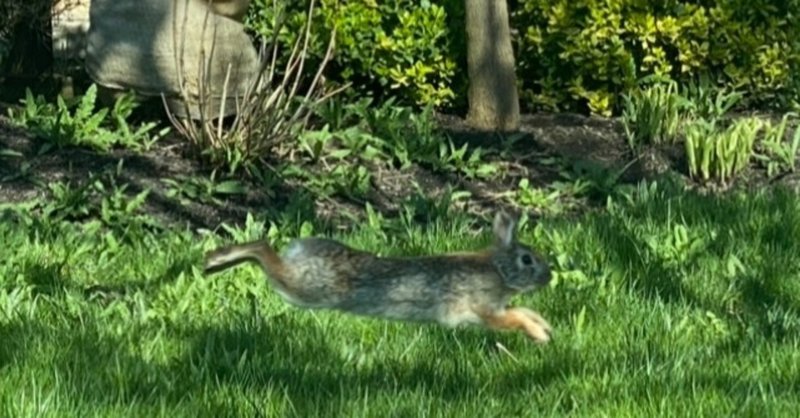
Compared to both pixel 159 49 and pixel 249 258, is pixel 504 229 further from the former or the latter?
pixel 159 49

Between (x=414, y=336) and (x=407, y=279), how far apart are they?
87 centimetres

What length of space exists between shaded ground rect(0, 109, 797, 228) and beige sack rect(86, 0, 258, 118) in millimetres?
400

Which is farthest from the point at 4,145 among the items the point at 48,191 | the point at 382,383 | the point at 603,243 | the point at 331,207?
the point at 382,383

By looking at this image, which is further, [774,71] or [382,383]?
[774,71]

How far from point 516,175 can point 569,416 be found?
15.2ft

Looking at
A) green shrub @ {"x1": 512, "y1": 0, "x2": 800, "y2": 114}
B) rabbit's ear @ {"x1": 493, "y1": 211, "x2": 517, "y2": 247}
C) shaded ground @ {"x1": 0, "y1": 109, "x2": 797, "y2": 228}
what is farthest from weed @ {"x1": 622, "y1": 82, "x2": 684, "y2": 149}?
rabbit's ear @ {"x1": 493, "y1": 211, "x2": 517, "y2": 247}

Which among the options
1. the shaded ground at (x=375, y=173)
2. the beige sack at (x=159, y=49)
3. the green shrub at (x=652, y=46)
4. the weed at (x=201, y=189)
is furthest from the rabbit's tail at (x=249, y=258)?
the green shrub at (x=652, y=46)

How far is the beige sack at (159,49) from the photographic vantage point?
930 cm

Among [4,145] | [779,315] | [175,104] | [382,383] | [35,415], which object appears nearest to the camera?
[35,415]

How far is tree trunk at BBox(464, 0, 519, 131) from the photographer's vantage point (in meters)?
9.70

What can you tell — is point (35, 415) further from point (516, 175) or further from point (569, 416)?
point (516, 175)

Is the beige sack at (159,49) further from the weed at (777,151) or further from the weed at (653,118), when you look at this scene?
the weed at (777,151)

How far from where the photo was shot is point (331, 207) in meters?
8.24

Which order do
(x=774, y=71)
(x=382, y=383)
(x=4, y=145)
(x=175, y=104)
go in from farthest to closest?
(x=774, y=71) < (x=175, y=104) < (x=4, y=145) < (x=382, y=383)
